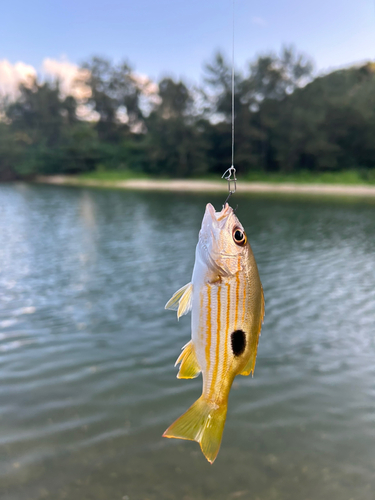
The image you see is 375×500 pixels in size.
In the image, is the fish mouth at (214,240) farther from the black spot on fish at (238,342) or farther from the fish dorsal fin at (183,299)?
the black spot on fish at (238,342)

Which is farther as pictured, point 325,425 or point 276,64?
point 276,64

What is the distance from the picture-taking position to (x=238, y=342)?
2396 millimetres

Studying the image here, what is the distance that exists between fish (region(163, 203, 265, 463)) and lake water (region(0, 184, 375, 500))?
89.6 inches

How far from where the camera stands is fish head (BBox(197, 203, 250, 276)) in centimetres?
224

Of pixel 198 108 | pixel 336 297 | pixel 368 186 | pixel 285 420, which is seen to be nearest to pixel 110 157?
pixel 198 108

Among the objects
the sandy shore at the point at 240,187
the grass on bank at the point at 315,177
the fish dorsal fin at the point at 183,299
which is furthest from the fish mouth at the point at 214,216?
the grass on bank at the point at 315,177

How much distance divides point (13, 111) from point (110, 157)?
29.5 m

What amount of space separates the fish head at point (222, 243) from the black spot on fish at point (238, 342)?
1.12 ft

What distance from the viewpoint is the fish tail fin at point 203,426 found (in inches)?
91.2

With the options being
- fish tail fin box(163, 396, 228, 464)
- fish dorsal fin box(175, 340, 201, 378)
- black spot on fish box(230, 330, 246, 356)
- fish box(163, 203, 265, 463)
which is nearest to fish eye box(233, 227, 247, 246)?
fish box(163, 203, 265, 463)

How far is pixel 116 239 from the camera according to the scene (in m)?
19.3

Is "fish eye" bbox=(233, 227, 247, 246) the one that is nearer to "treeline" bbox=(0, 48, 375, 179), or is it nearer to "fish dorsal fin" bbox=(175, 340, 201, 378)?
"fish dorsal fin" bbox=(175, 340, 201, 378)

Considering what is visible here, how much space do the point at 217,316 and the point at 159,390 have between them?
4133mm

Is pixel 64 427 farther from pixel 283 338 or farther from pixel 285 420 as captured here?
pixel 283 338
